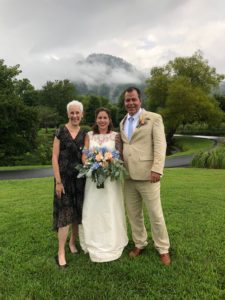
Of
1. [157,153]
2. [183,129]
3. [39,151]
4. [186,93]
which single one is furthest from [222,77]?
[157,153]

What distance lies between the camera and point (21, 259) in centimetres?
441

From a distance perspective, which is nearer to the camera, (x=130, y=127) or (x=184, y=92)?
(x=130, y=127)

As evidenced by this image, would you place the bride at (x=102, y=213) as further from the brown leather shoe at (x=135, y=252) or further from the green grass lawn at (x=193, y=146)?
the green grass lawn at (x=193, y=146)

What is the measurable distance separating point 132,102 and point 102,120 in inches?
18.3

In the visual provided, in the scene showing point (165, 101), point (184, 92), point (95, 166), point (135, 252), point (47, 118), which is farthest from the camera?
point (47, 118)

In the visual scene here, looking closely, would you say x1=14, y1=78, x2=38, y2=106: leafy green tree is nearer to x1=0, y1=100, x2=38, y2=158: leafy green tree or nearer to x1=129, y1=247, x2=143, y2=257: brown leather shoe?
x1=0, y1=100, x2=38, y2=158: leafy green tree

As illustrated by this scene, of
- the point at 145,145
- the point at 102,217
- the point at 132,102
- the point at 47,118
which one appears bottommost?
the point at 102,217

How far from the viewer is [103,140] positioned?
4.30 metres

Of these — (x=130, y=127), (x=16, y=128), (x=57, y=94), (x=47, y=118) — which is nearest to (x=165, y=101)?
(x=16, y=128)

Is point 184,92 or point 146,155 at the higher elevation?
point 184,92

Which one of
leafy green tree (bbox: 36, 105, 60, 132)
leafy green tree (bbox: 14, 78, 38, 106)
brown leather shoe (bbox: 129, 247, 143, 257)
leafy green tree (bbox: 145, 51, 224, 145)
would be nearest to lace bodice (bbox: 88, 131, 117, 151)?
brown leather shoe (bbox: 129, 247, 143, 257)

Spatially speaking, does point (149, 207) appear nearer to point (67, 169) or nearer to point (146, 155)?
point (146, 155)

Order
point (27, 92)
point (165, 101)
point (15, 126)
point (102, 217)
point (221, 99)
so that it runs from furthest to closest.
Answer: point (221, 99), point (27, 92), point (165, 101), point (15, 126), point (102, 217)

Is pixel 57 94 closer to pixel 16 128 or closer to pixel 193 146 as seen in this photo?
pixel 16 128
